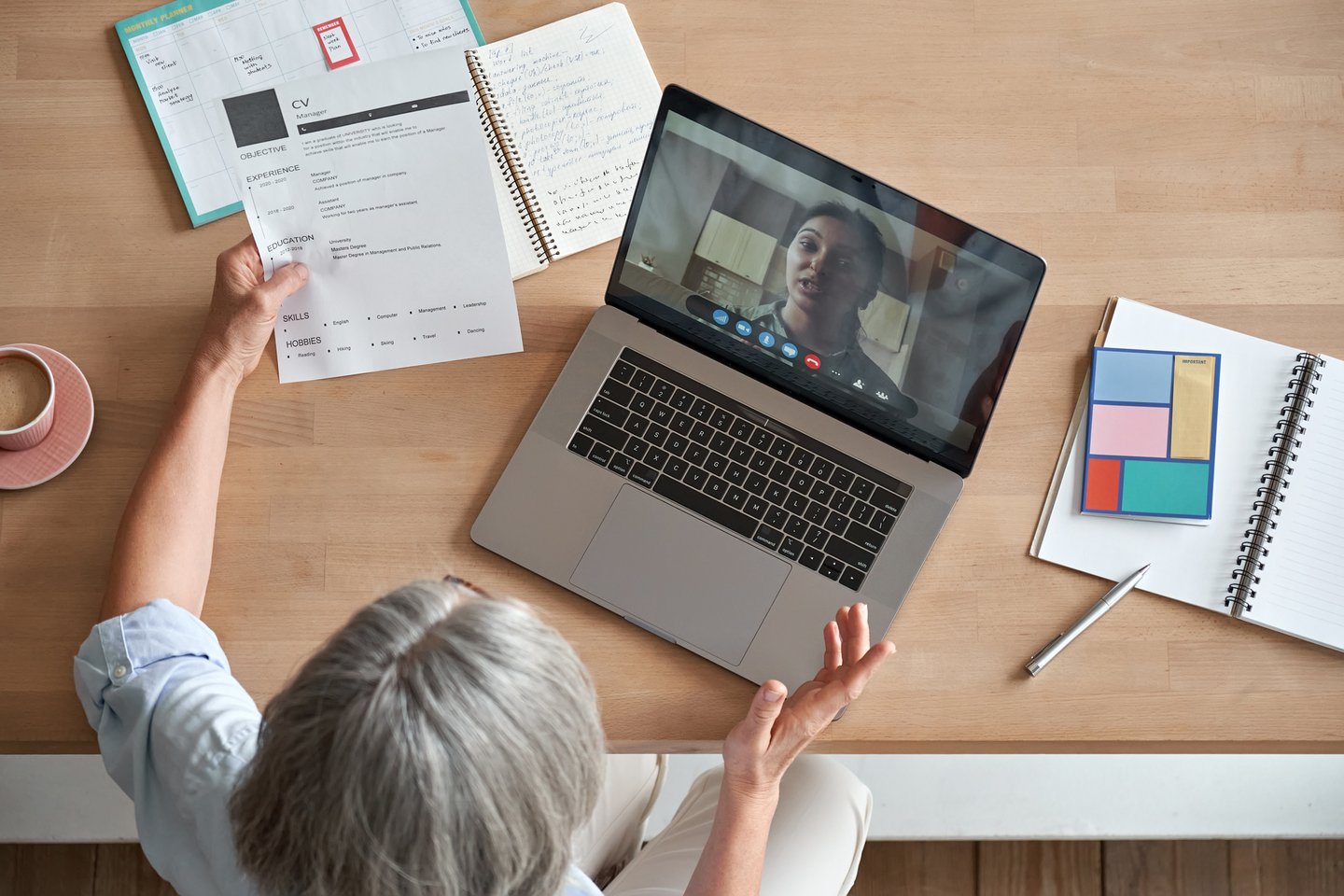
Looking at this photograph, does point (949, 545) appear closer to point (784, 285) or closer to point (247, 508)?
point (784, 285)

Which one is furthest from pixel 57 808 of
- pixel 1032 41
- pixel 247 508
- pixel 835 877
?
pixel 1032 41

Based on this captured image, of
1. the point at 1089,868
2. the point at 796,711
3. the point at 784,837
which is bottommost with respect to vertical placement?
the point at 1089,868

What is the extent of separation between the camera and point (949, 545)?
0.93 metres

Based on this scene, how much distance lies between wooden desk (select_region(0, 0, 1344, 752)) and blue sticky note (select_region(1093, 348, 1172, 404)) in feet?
0.07

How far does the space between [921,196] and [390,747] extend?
725 mm

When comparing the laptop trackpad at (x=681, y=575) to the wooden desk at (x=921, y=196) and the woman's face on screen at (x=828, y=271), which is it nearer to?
the wooden desk at (x=921, y=196)

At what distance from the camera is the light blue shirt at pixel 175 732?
0.77 meters

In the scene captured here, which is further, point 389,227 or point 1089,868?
point 1089,868

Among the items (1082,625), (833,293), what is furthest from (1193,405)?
(833,293)

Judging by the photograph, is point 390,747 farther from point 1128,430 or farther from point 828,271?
point 1128,430

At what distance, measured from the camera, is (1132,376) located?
3.12ft

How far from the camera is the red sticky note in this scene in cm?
93

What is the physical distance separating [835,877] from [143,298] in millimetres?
880

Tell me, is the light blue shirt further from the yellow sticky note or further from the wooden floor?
the wooden floor
